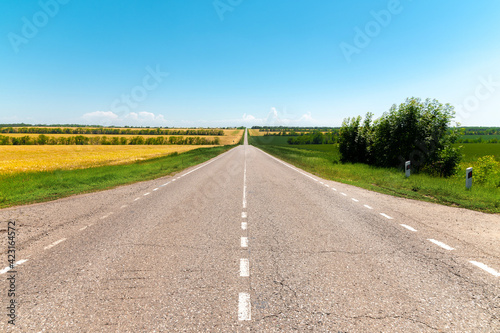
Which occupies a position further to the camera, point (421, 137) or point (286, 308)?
point (421, 137)

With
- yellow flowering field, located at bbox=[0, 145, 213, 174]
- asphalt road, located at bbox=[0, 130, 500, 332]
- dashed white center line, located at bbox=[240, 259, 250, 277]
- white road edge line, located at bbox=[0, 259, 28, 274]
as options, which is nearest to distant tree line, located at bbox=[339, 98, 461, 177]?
asphalt road, located at bbox=[0, 130, 500, 332]

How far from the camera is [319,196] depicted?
33.1 feet

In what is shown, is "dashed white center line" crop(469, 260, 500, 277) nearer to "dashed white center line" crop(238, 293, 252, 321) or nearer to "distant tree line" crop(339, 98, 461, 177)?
"dashed white center line" crop(238, 293, 252, 321)

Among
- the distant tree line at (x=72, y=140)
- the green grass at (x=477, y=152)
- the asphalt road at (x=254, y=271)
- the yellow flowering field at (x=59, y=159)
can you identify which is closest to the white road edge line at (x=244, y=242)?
the asphalt road at (x=254, y=271)

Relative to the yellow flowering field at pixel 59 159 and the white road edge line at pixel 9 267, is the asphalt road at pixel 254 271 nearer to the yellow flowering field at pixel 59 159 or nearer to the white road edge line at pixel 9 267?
the white road edge line at pixel 9 267

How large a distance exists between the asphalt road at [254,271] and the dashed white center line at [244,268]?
3 centimetres

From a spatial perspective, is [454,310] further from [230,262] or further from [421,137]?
[421,137]

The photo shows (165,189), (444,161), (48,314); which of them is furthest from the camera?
(444,161)

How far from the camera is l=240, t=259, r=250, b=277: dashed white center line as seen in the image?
3902mm

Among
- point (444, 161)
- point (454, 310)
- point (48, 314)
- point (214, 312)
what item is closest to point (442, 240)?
point (454, 310)

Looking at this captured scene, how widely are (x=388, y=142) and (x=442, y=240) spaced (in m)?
15.1

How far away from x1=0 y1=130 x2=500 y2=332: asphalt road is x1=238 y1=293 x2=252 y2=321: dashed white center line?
0.02m

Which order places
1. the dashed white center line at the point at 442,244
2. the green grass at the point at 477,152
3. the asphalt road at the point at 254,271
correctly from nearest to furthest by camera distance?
the asphalt road at the point at 254,271
the dashed white center line at the point at 442,244
the green grass at the point at 477,152

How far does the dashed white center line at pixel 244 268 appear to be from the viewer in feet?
12.8
